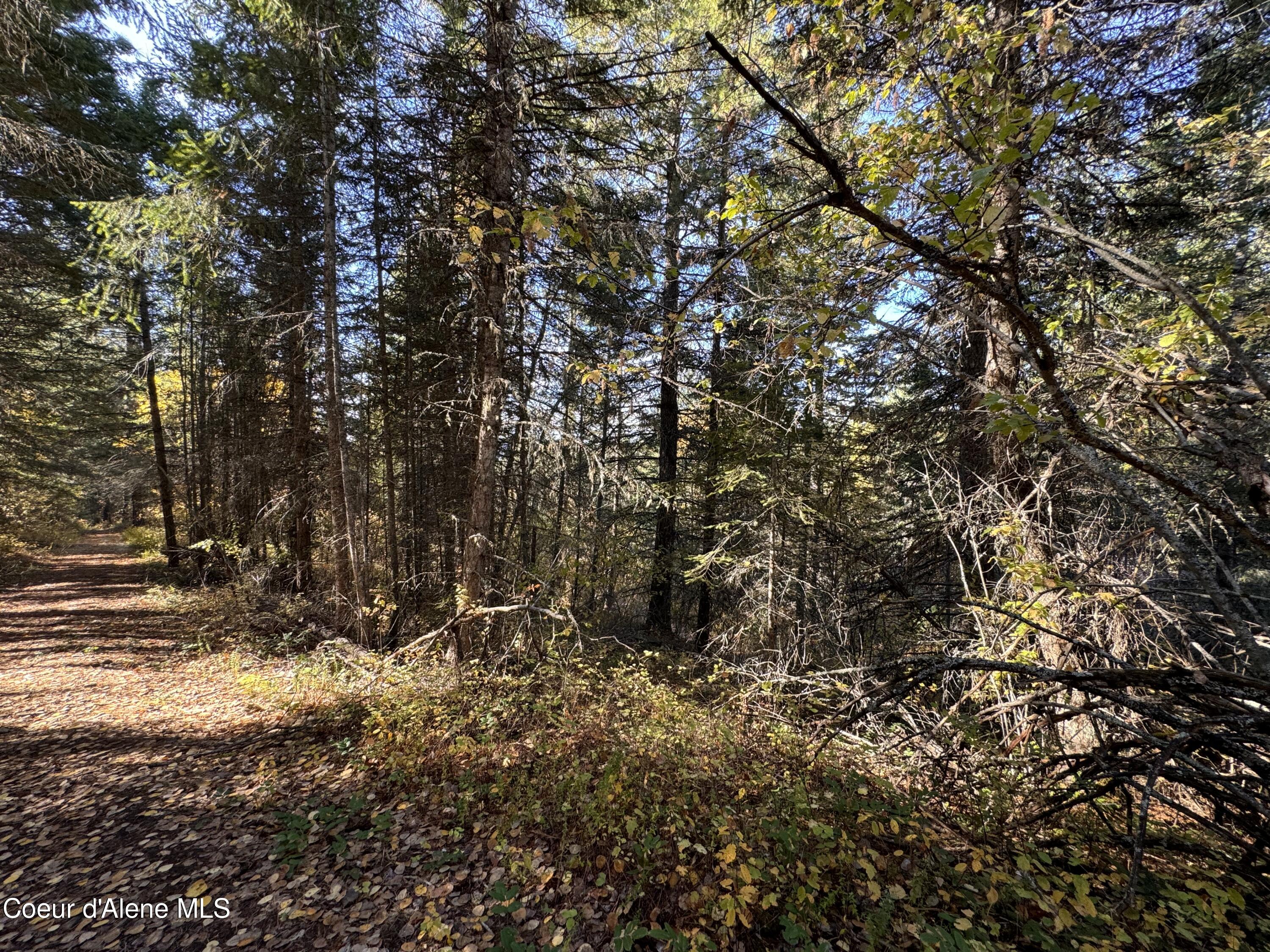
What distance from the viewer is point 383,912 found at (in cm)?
332

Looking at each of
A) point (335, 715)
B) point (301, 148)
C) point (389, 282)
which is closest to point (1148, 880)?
point (335, 715)

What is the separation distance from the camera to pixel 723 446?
28.1ft

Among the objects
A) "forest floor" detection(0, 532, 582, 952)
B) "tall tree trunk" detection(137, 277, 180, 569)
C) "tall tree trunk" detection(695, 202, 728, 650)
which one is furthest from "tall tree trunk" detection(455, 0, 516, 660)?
"tall tree trunk" detection(137, 277, 180, 569)

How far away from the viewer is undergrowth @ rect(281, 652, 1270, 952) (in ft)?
8.91

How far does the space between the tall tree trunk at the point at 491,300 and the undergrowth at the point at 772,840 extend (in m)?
1.70

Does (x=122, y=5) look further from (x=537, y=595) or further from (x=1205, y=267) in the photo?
(x=1205, y=267)

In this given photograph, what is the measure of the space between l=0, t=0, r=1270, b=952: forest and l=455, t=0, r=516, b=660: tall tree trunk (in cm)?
6

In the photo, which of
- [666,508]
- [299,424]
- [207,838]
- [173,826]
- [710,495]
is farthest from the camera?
[299,424]

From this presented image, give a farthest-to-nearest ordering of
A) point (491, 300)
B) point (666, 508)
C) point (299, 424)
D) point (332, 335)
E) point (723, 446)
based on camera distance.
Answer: point (299, 424) → point (666, 508) → point (723, 446) → point (332, 335) → point (491, 300)

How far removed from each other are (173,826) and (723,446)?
784 cm

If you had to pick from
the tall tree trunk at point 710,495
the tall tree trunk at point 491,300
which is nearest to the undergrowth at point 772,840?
the tall tree trunk at point 491,300

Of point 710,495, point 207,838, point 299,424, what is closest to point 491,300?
point 710,495

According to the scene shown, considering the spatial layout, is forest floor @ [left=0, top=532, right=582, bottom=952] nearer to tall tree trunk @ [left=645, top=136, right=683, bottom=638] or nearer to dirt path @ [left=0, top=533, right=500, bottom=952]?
dirt path @ [left=0, top=533, right=500, bottom=952]

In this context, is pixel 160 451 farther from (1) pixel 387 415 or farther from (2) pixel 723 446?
(2) pixel 723 446
